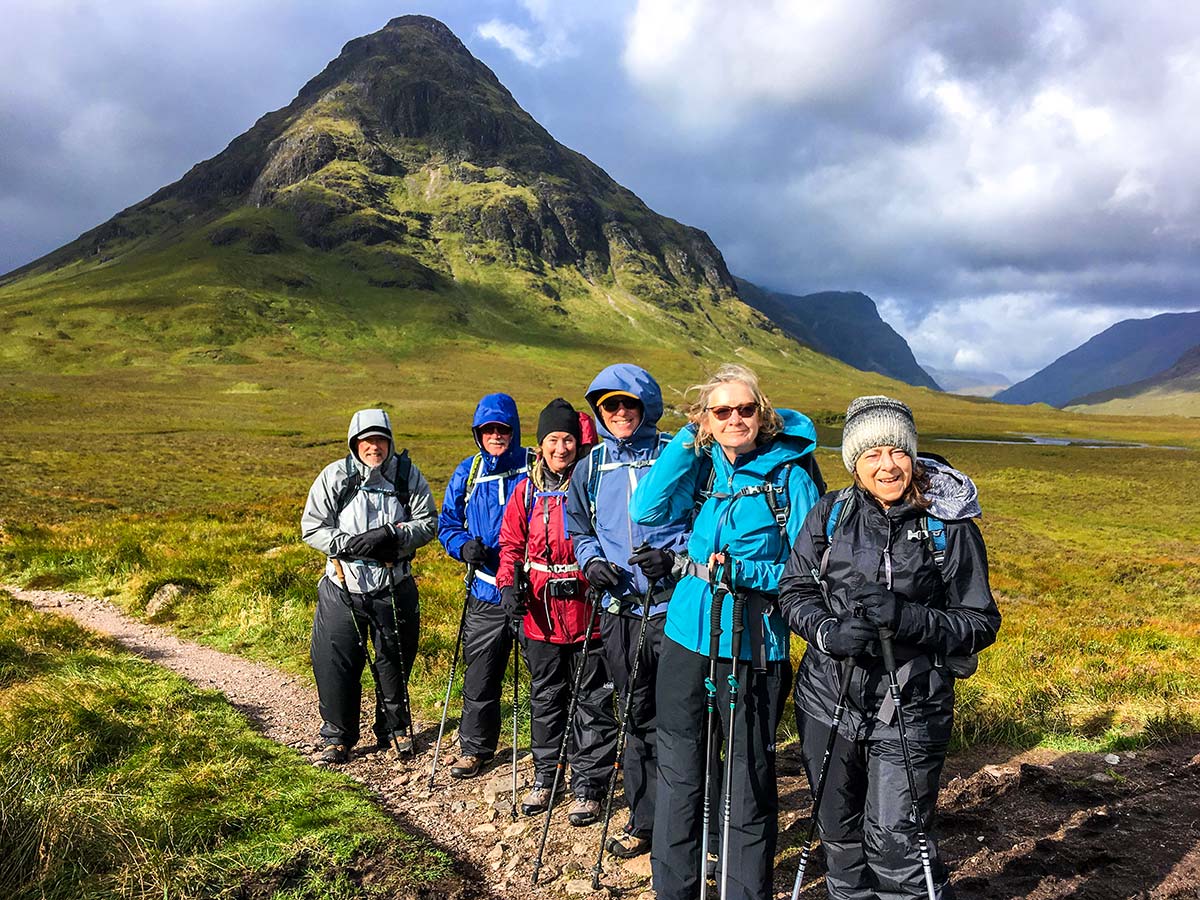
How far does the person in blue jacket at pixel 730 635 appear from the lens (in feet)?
12.1

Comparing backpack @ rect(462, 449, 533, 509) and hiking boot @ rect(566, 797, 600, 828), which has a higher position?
backpack @ rect(462, 449, 533, 509)

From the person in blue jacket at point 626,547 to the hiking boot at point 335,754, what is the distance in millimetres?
2595

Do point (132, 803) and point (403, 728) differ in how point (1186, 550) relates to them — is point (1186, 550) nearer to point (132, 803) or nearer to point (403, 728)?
point (403, 728)

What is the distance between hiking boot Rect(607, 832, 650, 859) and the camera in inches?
177

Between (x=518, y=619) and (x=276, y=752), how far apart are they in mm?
2415

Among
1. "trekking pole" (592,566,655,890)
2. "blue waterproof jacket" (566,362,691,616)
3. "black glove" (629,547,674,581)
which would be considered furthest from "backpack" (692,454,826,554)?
"trekking pole" (592,566,655,890)

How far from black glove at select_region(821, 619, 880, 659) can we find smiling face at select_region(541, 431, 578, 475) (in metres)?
2.75

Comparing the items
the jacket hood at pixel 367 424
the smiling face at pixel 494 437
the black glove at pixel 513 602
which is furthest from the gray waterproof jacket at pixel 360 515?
the black glove at pixel 513 602

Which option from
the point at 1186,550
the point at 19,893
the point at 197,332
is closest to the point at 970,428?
the point at 1186,550

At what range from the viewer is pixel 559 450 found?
17.7 ft

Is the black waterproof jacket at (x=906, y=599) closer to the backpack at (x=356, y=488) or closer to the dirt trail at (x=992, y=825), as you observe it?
the dirt trail at (x=992, y=825)

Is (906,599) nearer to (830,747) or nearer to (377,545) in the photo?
(830,747)

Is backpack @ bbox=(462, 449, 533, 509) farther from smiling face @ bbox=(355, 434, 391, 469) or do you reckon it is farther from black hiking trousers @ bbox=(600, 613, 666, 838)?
black hiking trousers @ bbox=(600, 613, 666, 838)

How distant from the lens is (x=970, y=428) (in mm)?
115062
